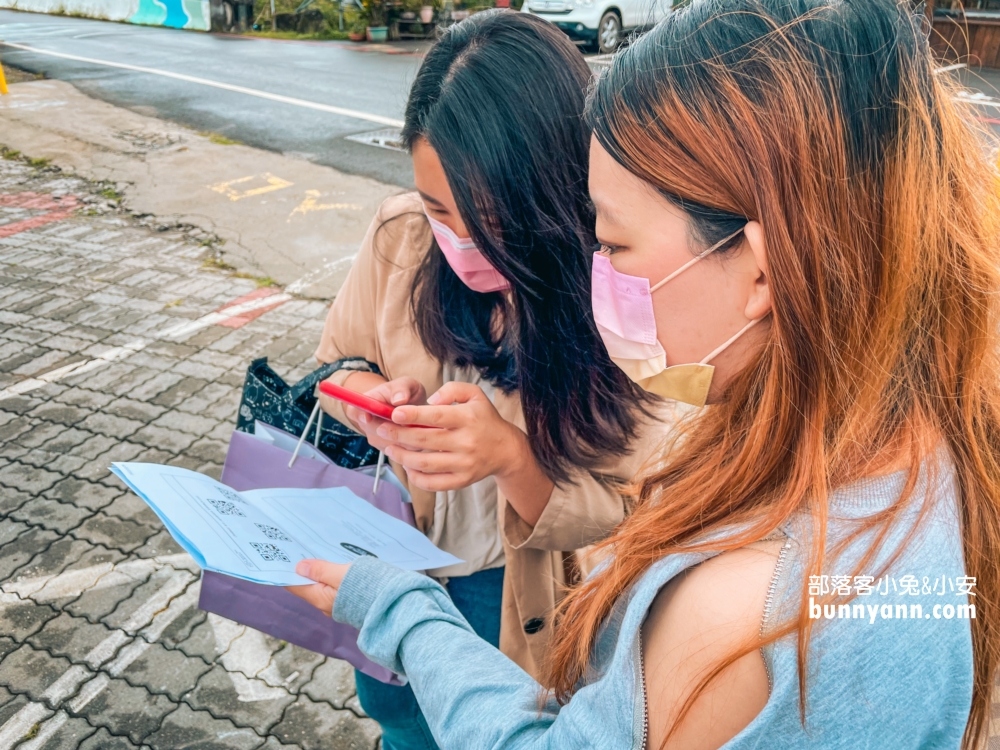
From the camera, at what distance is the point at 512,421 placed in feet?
5.13

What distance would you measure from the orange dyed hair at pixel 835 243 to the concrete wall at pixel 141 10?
819 inches

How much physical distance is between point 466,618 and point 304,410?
1.89ft

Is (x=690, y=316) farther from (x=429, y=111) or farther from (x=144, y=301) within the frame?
(x=144, y=301)

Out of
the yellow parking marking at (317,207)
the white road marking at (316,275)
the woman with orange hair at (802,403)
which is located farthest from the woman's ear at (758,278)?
the yellow parking marking at (317,207)

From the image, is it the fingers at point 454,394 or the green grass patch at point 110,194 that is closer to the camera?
the fingers at point 454,394

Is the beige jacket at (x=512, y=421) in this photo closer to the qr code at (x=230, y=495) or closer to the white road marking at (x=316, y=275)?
the qr code at (x=230, y=495)

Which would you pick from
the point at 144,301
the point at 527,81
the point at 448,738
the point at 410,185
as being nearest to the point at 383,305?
the point at 527,81

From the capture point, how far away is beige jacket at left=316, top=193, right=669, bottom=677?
1.47 metres

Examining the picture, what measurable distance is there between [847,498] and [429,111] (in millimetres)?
1025

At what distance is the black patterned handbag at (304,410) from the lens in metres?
1.67

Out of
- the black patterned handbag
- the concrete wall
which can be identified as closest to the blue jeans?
the black patterned handbag

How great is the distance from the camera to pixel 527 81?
55.2 inches

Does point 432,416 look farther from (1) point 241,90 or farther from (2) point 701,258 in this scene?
(1) point 241,90

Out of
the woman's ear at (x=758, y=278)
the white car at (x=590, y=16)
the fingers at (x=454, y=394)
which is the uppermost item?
the white car at (x=590, y=16)
